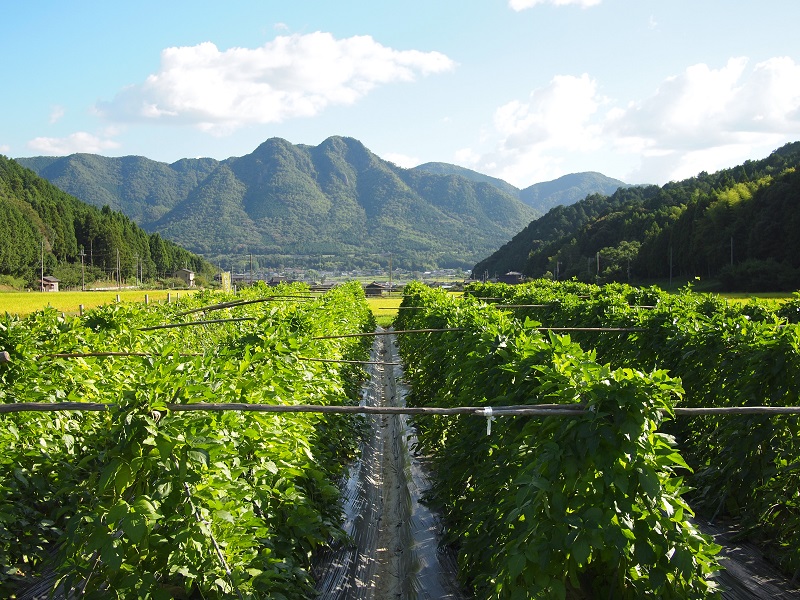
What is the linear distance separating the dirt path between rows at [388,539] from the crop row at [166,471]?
1.15ft

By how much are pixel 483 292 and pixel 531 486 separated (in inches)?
995

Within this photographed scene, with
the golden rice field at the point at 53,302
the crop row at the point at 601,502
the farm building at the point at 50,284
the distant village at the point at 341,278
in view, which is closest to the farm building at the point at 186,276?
the distant village at the point at 341,278

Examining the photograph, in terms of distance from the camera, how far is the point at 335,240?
198 metres

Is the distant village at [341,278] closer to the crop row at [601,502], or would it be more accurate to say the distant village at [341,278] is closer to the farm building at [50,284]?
the farm building at [50,284]

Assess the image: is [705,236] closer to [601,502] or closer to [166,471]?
[601,502]

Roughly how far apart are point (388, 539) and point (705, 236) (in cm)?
5887

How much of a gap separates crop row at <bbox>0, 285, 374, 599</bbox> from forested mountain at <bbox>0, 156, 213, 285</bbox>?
70.3 meters

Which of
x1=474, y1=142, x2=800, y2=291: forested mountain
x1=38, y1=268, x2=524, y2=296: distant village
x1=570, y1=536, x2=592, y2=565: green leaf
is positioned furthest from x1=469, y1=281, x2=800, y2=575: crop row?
x1=474, y1=142, x2=800, y2=291: forested mountain

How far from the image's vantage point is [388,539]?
6.62m

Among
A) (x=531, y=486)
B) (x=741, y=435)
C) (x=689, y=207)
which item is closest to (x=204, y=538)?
(x=531, y=486)

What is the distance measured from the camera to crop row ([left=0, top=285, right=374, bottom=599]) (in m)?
3.33

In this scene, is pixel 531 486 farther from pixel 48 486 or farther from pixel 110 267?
pixel 110 267

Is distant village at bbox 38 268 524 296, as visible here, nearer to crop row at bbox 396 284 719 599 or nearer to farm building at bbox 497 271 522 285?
farm building at bbox 497 271 522 285

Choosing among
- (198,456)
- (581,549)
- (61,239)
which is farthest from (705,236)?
(61,239)
